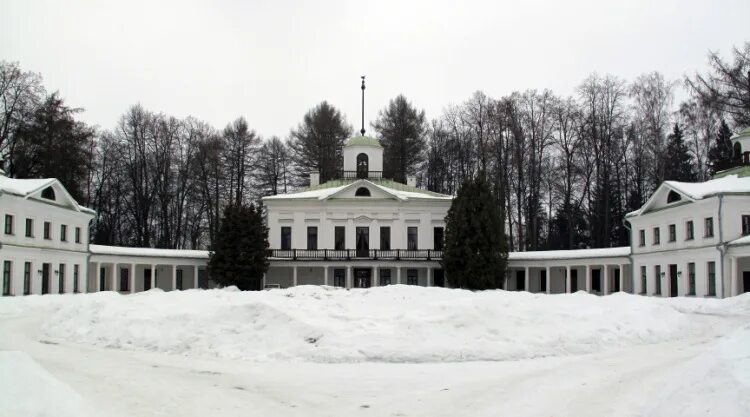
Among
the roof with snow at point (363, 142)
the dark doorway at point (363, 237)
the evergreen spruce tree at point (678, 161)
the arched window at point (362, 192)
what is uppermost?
the roof with snow at point (363, 142)

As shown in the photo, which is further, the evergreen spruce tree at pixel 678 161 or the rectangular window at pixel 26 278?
the evergreen spruce tree at pixel 678 161

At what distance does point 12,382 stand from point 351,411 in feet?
14.8

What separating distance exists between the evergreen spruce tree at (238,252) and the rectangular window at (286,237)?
5.66m

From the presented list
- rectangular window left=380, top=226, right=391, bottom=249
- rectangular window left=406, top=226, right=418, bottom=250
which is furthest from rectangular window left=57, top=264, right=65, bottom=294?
rectangular window left=406, top=226, right=418, bottom=250

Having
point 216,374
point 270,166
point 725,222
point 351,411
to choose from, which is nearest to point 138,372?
point 216,374

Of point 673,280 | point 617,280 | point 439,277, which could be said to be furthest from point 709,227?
point 439,277

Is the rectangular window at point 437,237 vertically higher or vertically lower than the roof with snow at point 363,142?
lower

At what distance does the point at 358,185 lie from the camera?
50.5 m

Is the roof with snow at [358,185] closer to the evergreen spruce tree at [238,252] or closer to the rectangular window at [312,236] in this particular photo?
the rectangular window at [312,236]

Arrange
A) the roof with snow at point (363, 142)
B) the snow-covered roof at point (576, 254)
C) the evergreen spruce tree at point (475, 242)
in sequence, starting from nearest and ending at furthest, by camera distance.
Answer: the snow-covered roof at point (576, 254) < the evergreen spruce tree at point (475, 242) < the roof with snow at point (363, 142)

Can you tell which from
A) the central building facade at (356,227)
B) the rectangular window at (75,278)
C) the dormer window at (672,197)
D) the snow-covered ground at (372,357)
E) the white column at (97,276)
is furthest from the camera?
the central building facade at (356,227)

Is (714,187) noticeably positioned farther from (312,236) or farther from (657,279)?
(312,236)

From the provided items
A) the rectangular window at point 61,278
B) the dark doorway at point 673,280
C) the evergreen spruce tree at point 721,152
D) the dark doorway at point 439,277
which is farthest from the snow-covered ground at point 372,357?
the evergreen spruce tree at point 721,152

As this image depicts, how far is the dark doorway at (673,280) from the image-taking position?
3753 cm
